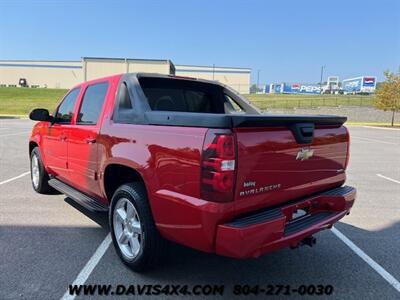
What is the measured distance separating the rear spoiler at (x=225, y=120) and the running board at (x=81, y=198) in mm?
1397

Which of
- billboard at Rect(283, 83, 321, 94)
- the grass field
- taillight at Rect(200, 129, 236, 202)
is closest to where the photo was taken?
taillight at Rect(200, 129, 236, 202)

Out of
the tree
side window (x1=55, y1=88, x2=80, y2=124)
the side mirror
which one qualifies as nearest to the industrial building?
the tree

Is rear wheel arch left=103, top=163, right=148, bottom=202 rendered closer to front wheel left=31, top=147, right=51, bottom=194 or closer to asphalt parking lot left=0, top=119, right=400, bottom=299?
asphalt parking lot left=0, top=119, right=400, bottom=299

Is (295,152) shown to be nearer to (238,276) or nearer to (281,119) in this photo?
(281,119)

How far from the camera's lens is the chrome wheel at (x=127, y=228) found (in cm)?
348

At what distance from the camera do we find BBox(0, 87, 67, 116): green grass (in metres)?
44.2

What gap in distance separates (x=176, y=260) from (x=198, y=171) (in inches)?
58.8

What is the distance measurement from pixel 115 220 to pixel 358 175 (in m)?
6.71

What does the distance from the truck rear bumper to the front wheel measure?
4252mm

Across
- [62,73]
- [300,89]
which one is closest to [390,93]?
[300,89]

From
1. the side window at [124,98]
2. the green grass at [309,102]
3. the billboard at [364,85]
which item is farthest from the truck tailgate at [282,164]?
the billboard at [364,85]

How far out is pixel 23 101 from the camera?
5284cm

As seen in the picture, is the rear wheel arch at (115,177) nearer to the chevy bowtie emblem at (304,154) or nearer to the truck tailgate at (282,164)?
the truck tailgate at (282,164)

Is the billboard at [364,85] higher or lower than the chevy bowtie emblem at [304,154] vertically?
higher
